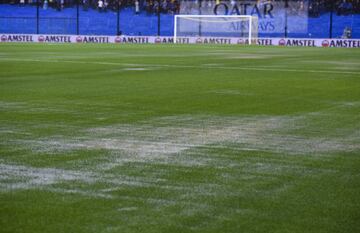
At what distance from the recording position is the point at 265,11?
41.7 meters

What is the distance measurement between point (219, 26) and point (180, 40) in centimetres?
237

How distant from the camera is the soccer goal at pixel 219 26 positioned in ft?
136

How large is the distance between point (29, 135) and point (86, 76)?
7325 millimetres

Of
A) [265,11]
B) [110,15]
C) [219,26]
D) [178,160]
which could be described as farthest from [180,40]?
[178,160]

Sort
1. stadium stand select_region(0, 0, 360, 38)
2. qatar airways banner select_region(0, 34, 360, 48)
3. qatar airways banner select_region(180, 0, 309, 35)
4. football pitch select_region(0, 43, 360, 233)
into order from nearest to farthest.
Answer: football pitch select_region(0, 43, 360, 233), qatar airways banner select_region(0, 34, 360, 48), qatar airways banner select_region(180, 0, 309, 35), stadium stand select_region(0, 0, 360, 38)

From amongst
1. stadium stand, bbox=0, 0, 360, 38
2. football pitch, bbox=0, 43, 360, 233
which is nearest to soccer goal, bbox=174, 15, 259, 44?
stadium stand, bbox=0, 0, 360, 38

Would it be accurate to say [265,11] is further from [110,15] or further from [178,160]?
[178,160]

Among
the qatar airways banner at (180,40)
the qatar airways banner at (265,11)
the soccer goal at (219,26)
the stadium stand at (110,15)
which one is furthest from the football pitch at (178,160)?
the stadium stand at (110,15)

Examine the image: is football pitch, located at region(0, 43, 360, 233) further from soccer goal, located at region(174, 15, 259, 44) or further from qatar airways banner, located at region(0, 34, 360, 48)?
soccer goal, located at region(174, 15, 259, 44)

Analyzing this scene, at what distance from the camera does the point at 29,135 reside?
6172mm

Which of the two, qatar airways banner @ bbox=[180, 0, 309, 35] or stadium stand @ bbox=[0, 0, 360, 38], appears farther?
stadium stand @ bbox=[0, 0, 360, 38]

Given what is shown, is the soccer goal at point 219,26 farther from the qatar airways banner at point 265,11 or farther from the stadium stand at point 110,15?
the stadium stand at point 110,15

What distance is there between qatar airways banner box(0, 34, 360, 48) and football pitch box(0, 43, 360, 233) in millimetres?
29452

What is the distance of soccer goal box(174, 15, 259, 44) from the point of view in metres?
41.3
